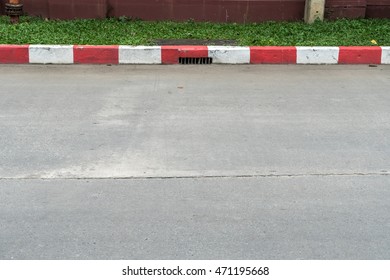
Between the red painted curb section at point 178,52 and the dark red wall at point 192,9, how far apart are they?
2109 millimetres

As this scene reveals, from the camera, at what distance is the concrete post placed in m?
9.83

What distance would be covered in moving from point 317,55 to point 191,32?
1.98m

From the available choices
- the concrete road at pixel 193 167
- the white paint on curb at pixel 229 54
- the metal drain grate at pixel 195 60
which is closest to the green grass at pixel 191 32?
the white paint on curb at pixel 229 54

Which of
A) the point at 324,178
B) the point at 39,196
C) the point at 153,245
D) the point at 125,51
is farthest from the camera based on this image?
the point at 125,51

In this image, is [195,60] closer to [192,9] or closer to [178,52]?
[178,52]

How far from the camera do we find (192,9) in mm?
10008

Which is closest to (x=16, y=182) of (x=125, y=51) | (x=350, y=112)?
(x=350, y=112)

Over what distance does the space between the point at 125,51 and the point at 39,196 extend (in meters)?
4.15

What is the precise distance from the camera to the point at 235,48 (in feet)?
26.5

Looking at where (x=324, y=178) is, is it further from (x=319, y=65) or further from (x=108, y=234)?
(x=319, y=65)

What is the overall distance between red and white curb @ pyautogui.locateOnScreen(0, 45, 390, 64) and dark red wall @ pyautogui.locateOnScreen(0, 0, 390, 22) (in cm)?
208

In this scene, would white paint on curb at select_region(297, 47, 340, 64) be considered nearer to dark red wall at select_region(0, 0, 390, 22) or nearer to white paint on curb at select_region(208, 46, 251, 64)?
white paint on curb at select_region(208, 46, 251, 64)

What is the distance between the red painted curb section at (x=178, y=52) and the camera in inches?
316

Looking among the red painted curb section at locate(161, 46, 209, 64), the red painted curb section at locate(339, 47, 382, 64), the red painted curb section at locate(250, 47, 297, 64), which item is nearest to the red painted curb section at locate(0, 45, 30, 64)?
the red painted curb section at locate(161, 46, 209, 64)
